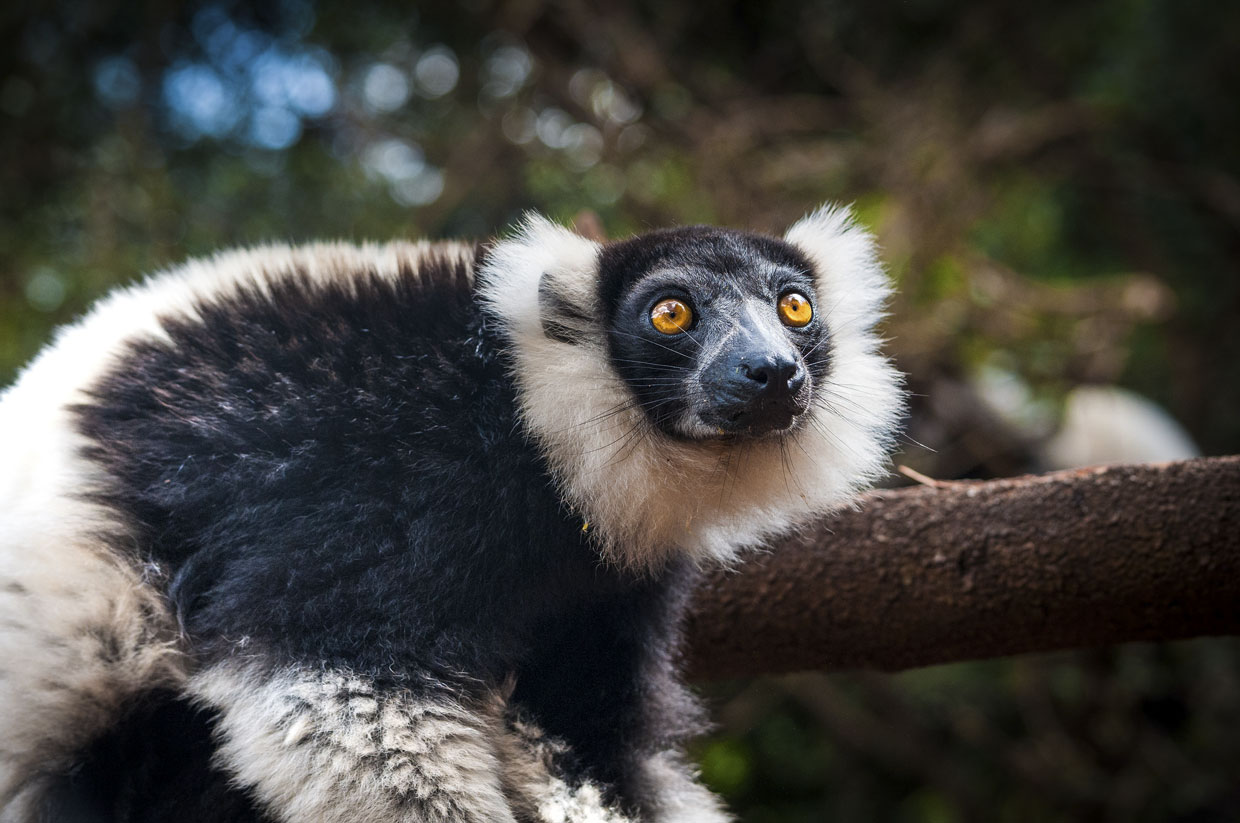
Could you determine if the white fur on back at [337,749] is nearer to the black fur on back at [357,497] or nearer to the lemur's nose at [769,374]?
the black fur on back at [357,497]

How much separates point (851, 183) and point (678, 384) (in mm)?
4278

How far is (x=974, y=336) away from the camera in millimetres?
5852

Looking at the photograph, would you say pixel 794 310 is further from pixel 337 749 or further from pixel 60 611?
pixel 60 611

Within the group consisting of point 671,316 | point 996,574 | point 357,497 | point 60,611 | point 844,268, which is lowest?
point 60,611

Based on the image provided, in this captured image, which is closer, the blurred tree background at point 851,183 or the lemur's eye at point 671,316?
the lemur's eye at point 671,316

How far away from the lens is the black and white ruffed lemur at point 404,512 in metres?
2.07

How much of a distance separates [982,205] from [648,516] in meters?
4.74

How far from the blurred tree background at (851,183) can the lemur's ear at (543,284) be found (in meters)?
2.48

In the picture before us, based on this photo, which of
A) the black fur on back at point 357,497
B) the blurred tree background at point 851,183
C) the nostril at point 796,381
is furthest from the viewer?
the blurred tree background at point 851,183

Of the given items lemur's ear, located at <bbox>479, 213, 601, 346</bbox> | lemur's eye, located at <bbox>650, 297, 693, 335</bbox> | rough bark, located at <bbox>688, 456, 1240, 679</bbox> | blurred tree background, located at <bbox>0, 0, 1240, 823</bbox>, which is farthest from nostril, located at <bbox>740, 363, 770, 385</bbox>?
blurred tree background, located at <bbox>0, 0, 1240, 823</bbox>

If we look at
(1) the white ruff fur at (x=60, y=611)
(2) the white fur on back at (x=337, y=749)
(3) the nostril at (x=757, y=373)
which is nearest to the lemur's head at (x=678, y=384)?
(3) the nostril at (x=757, y=373)

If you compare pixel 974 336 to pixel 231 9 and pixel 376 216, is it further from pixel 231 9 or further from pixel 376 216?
pixel 231 9

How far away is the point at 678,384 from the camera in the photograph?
2.37 m

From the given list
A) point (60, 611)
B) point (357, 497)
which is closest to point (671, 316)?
point (357, 497)
